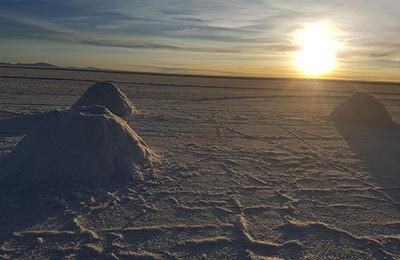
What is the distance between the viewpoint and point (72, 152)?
22.8 ft

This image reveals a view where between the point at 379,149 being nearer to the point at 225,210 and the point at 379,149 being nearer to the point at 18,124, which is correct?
the point at 225,210

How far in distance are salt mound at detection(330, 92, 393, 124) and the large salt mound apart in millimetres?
11965

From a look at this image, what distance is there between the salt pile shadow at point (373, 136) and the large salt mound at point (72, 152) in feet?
17.9

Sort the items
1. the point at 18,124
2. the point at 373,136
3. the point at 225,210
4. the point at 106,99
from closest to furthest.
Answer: the point at 225,210 < the point at 18,124 < the point at 373,136 < the point at 106,99

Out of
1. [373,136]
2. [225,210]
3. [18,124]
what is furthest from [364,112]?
[18,124]

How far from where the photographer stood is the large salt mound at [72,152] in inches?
266

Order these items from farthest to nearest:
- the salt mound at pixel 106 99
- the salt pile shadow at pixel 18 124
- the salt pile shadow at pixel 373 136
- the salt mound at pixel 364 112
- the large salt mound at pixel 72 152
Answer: the salt mound at pixel 364 112 < the salt mound at pixel 106 99 < the salt pile shadow at pixel 18 124 < the salt pile shadow at pixel 373 136 < the large salt mound at pixel 72 152

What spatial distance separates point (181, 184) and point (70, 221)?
239 centimetres

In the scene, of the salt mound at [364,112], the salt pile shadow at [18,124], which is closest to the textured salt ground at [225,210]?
the salt pile shadow at [18,124]

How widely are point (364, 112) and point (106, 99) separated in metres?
11.1

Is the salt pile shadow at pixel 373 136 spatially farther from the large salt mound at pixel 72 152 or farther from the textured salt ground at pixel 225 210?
the large salt mound at pixel 72 152

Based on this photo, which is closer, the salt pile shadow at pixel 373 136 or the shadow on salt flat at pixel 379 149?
the shadow on salt flat at pixel 379 149

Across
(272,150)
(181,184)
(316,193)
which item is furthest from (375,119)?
(181,184)

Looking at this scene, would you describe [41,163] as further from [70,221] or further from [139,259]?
[139,259]
